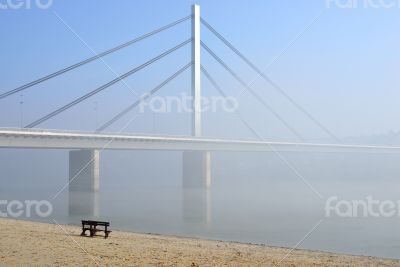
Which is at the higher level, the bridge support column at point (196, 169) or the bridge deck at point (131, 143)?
the bridge deck at point (131, 143)

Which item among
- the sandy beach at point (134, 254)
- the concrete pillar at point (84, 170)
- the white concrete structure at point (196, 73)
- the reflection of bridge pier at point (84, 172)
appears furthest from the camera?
the white concrete structure at point (196, 73)

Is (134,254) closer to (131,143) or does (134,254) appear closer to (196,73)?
(131,143)

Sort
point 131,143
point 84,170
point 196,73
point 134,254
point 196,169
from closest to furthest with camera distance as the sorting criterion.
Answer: point 134,254 < point 131,143 < point 84,170 < point 196,73 < point 196,169

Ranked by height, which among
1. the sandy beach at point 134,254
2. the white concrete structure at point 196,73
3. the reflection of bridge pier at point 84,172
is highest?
the white concrete structure at point 196,73

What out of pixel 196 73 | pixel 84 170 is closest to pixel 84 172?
pixel 84 170

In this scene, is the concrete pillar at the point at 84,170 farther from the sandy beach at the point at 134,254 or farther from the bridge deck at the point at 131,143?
the sandy beach at the point at 134,254

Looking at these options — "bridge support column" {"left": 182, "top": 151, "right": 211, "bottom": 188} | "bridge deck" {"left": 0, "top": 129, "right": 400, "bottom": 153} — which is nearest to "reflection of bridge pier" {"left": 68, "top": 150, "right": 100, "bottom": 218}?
"bridge deck" {"left": 0, "top": 129, "right": 400, "bottom": 153}

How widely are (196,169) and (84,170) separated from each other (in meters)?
12.7

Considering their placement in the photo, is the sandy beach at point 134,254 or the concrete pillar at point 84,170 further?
the concrete pillar at point 84,170

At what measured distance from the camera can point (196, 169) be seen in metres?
55.8

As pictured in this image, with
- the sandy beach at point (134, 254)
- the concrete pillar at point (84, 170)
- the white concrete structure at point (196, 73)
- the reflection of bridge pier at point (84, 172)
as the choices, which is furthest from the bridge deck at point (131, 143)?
the sandy beach at point (134, 254)

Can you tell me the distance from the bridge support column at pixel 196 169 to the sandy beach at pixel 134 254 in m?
41.3

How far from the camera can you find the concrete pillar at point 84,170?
4727 centimetres

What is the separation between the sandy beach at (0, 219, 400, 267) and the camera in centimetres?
921
